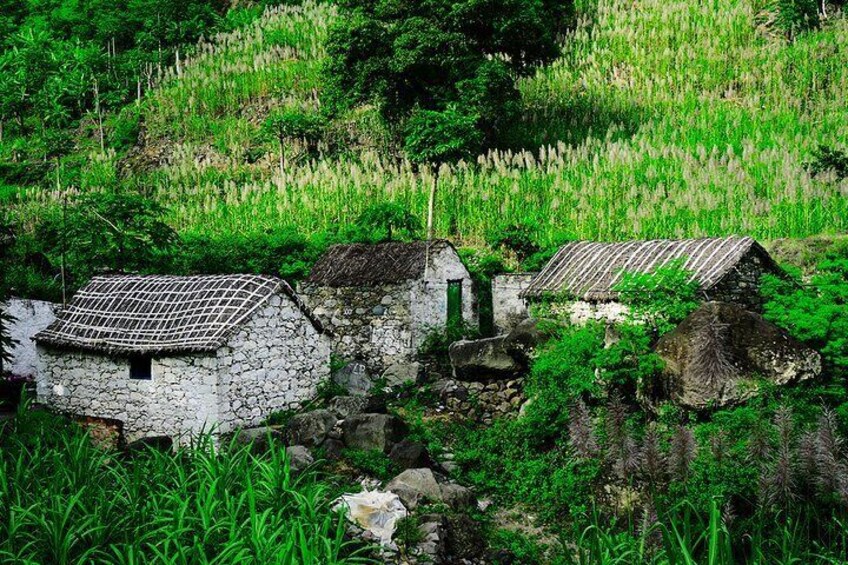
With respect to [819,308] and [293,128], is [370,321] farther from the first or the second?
[293,128]

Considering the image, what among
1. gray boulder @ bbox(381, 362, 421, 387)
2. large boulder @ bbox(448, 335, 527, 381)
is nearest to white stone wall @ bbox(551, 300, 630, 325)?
large boulder @ bbox(448, 335, 527, 381)

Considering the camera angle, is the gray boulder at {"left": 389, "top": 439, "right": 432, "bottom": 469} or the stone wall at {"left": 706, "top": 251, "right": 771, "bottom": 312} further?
the stone wall at {"left": 706, "top": 251, "right": 771, "bottom": 312}

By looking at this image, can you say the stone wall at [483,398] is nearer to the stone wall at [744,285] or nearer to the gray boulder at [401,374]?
the gray boulder at [401,374]

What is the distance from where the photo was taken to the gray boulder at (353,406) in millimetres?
14352

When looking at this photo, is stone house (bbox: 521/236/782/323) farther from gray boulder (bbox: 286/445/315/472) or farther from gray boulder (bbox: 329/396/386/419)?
gray boulder (bbox: 286/445/315/472)

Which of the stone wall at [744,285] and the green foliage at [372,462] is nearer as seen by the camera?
the green foliage at [372,462]

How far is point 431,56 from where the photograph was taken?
91.4ft

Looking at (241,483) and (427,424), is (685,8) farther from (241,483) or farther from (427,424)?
(241,483)

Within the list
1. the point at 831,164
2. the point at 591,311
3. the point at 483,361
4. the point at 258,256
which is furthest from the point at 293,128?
the point at 591,311

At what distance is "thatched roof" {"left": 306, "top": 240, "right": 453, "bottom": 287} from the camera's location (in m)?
17.7

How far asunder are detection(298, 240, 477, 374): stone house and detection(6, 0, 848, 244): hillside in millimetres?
4259

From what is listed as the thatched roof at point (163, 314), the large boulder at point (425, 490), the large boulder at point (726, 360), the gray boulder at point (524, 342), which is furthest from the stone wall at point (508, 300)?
the large boulder at point (425, 490)

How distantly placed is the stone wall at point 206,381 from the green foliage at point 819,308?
8128 mm

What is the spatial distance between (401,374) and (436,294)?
7.08 feet
